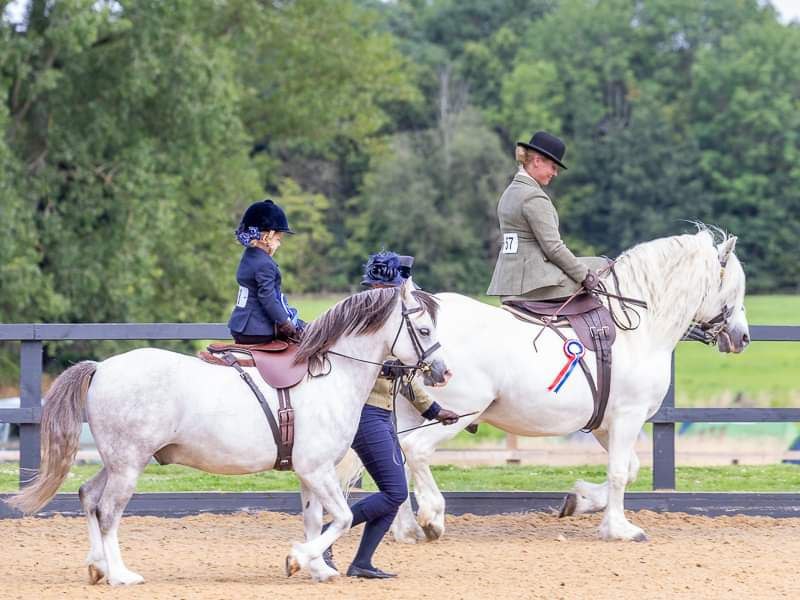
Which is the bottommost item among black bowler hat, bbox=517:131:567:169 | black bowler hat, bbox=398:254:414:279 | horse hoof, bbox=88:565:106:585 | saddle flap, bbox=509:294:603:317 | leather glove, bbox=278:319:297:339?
horse hoof, bbox=88:565:106:585

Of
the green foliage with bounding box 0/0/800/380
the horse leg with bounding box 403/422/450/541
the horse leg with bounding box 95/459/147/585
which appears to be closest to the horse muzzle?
the horse leg with bounding box 403/422/450/541

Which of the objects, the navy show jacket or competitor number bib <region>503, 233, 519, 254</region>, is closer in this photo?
the navy show jacket

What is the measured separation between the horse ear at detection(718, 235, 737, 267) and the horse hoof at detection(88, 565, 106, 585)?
4524mm

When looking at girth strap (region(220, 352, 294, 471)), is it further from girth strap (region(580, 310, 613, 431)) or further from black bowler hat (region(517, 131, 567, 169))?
black bowler hat (region(517, 131, 567, 169))

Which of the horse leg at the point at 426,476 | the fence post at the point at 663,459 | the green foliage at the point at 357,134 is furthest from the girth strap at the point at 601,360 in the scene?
the green foliage at the point at 357,134

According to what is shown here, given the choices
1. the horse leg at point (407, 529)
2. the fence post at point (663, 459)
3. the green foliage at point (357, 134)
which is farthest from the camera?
the green foliage at point (357, 134)

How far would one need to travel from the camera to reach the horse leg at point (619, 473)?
8328mm

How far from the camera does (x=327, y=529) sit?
6.67 meters

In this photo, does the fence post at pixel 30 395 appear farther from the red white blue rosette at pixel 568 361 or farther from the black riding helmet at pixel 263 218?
the red white blue rosette at pixel 568 361

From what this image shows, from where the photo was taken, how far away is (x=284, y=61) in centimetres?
3275

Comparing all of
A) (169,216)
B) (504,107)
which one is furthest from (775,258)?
(169,216)

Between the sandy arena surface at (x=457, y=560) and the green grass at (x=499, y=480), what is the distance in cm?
83

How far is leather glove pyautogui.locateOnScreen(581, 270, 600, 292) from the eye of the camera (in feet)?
27.6

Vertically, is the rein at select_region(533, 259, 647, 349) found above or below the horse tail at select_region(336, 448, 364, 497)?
above
